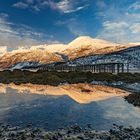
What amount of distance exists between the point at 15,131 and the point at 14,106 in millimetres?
17649

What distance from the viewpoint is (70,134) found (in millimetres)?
28109

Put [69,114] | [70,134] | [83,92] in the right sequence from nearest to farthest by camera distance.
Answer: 1. [70,134]
2. [69,114]
3. [83,92]

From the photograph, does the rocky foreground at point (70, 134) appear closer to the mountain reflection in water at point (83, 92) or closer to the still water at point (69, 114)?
the still water at point (69, 114)

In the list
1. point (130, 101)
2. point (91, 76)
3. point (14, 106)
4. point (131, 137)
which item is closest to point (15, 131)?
point (131, 137)

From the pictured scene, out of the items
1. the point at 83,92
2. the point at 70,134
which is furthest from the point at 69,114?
the point at 83,92

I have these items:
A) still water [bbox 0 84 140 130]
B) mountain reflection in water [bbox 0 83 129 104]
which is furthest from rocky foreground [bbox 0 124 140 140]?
mountain reflection in water [bbox 0 83 129 104]

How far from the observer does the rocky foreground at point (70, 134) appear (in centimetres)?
2603

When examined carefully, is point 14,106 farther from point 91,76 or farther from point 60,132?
point 91,76

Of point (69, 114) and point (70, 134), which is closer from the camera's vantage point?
point (70, 134)

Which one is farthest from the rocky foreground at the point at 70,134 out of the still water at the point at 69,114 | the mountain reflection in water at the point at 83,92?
the mountain reflection in water at the point at 83,92

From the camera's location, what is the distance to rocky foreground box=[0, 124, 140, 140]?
1025 inches

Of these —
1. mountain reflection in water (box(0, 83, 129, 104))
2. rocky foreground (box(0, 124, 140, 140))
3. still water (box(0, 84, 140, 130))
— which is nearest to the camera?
rocky foreground (box(0, 124, 140, 140))

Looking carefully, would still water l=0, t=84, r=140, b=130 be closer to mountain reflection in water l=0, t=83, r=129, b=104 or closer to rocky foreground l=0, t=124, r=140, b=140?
rocky foreground l=0, t=124, r=140, b=140

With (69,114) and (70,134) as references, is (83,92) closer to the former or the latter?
(69,114)
